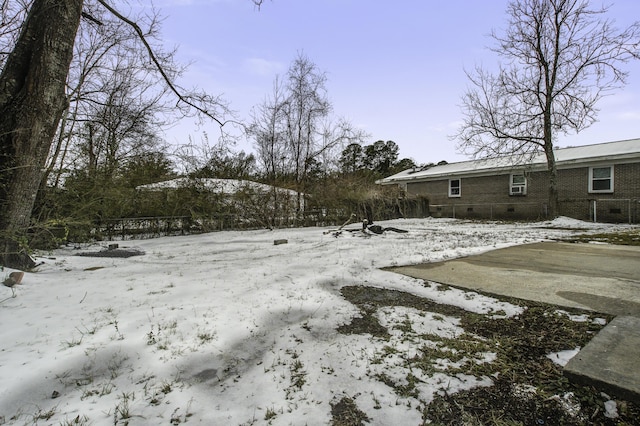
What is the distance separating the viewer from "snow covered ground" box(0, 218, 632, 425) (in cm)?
175

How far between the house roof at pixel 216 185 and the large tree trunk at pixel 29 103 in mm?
6370

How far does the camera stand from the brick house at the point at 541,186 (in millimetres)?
13367

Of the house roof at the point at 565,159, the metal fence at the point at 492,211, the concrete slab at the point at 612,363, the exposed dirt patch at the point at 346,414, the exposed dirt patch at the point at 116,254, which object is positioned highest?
the house roof at the point at 565,159

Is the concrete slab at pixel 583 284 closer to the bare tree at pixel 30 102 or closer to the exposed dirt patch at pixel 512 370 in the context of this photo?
the exposed dirt patch at pixel 512 370

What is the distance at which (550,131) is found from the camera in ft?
45.5

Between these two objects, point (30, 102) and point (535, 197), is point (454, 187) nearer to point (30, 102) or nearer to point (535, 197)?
point (535, 197)

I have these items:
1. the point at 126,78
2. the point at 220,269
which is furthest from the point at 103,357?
the point at 126,78

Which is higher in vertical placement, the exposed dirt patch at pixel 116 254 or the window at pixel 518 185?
the window at pixel 518 185

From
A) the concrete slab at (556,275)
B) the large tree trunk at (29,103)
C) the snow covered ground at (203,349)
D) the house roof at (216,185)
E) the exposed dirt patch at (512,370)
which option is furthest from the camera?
the house roof at (216,185)

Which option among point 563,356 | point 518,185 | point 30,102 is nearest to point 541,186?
point 518,185

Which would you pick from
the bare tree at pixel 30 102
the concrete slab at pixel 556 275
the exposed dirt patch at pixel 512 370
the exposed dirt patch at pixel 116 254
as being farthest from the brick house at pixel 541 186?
the bare tree at pixel 30 102

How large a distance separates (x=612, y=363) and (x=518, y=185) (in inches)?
714

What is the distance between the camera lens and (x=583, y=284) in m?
3.62

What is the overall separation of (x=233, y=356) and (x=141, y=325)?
104 cm
